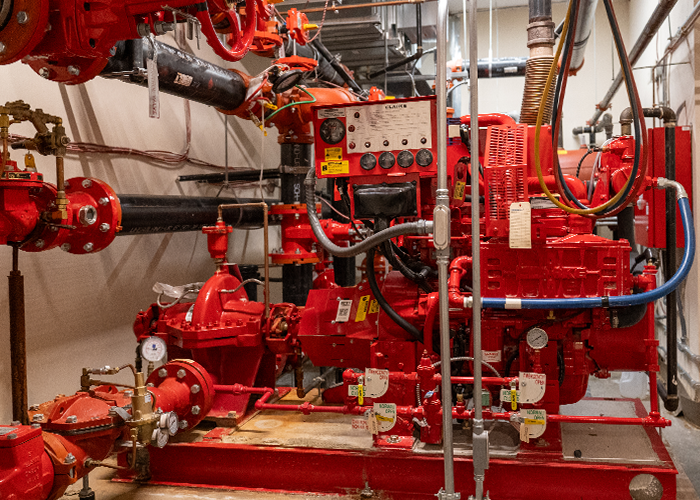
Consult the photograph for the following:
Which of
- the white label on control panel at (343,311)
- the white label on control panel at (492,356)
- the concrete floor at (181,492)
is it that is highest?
the white label on control panel at (343,311)

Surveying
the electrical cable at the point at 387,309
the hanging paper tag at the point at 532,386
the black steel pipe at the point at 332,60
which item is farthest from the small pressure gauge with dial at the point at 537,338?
the black steel pipe at the point at 332,60

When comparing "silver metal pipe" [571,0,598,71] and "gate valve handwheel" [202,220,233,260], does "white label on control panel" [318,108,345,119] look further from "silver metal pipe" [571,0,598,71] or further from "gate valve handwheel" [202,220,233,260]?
"silver metal pipe" [571,0,598,71]

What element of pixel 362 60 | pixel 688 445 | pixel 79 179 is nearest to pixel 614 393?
pixel 688 445

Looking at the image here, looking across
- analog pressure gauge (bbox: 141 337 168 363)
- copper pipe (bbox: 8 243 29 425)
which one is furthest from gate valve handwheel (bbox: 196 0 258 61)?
analog pressure gauge (bbox: 141 337 168 363)

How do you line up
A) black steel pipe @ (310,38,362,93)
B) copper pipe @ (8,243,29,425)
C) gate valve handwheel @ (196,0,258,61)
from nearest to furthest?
gate valve handwheel @ (196,0,258,61), copper pipe @ (8,243,29,425), black steel pipe @ (310,38,362,93)

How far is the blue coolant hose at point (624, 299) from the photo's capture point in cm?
282

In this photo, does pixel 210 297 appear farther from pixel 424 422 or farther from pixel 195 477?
pixel 424 422

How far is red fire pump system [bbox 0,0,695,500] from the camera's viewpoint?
105 inches

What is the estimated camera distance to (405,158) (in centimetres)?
309

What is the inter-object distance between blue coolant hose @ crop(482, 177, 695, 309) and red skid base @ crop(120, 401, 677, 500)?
76cm

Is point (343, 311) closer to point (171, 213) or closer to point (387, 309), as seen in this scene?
point (387, 309)

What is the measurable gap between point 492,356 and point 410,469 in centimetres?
70

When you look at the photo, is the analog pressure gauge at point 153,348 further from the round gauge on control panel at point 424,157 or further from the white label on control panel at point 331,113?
the round gauge on control panel at point 424,157

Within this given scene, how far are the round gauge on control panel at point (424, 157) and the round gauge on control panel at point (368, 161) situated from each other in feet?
0.73
